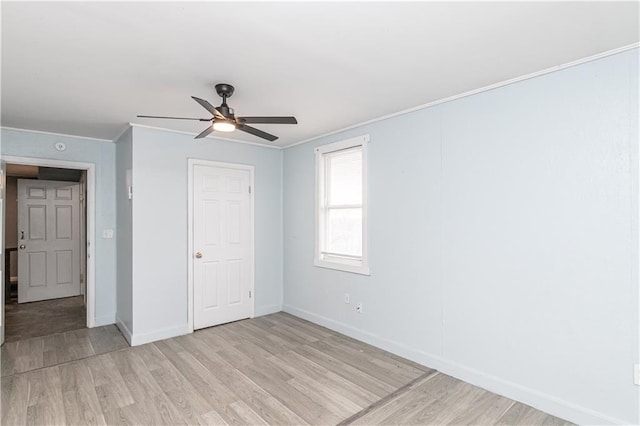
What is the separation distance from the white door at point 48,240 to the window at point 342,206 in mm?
4640

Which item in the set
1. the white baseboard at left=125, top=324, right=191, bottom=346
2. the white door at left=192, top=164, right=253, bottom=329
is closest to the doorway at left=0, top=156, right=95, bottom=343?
the white baseboard at left=125, top=324, right=191, bottom=346

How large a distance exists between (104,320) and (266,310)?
210 centimetres

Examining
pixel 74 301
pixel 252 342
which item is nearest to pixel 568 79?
pixel 252 342

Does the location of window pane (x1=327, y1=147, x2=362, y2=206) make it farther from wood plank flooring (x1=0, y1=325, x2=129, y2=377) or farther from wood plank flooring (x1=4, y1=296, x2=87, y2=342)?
wood plank flooring (x1=4, y1=296, x2=87, y2=342)

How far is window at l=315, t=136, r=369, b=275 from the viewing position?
3936 mm

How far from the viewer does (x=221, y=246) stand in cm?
452

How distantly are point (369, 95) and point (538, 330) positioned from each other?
2.29m

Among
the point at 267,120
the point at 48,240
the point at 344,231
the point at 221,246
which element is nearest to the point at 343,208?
the point at 344,231

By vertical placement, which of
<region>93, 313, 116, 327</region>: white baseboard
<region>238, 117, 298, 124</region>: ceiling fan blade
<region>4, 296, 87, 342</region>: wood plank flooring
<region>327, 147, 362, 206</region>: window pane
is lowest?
<region>4, 296, 87, 342</region>: wood plank flooring

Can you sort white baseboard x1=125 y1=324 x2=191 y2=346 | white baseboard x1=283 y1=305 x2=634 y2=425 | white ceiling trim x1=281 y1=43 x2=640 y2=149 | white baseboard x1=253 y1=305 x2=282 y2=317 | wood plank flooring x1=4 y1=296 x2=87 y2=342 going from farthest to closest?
white baseboard x1=253 y1=305 x2=282 y2=317
wood plank flooring x1=4 y1=296 x2=87 y2=342
white baseboard x1=125 y1=324 x2=191 y2=346
white baseboard x1=283 y1=305 x2=634 y2=425
white ceiling trim x1=281 y1=43 x2=640 y2=149

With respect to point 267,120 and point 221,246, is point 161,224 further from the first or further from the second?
point 267,120

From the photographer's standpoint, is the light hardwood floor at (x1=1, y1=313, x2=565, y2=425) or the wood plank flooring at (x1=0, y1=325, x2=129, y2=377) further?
the wood plank flooring at (x1=0, y1=325, x2=129, y2=377)

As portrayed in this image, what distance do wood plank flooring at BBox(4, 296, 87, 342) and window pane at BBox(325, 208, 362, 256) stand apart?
3.42m

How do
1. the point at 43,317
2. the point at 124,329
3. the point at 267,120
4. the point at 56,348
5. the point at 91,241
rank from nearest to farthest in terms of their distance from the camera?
the point at 267,120 < the point at 56,348 < the point at 124,329 < the point at 91,241 < the point at 43,317
